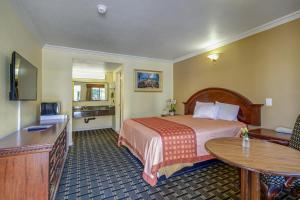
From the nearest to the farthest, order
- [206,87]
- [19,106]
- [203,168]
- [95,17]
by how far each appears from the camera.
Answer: [19,106] < [95,17] < [203,168] < [206,87]

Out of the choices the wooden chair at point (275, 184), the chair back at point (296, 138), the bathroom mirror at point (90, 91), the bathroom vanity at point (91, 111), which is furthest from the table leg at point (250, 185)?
the bathroom mirror at point (90, 91)

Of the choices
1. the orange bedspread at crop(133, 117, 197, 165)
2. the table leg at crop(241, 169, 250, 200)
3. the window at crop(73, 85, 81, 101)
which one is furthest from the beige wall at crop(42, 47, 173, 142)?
the table leg at crop(241, 169, 250, 200)

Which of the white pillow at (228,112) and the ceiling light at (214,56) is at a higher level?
the ceiling light at (214,56)

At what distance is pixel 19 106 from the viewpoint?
2.28 meters

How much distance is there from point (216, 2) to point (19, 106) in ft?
10.2

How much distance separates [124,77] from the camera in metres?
4.68

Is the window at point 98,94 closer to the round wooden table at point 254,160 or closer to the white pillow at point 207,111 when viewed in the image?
the white pillow at point 207,111

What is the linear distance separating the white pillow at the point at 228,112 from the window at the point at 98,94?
4.40 meters

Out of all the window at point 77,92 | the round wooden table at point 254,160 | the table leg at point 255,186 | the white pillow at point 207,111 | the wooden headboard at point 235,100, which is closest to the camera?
the round wooden table at point 254,160

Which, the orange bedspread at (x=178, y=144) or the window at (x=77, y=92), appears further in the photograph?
the window at (x=77, y=92)

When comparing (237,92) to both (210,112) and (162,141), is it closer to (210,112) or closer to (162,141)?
(210,112)

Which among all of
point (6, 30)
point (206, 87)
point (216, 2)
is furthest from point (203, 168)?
point (6, 30)

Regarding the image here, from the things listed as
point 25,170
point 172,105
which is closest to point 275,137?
point 25,170

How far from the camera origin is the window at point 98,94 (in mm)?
6078
